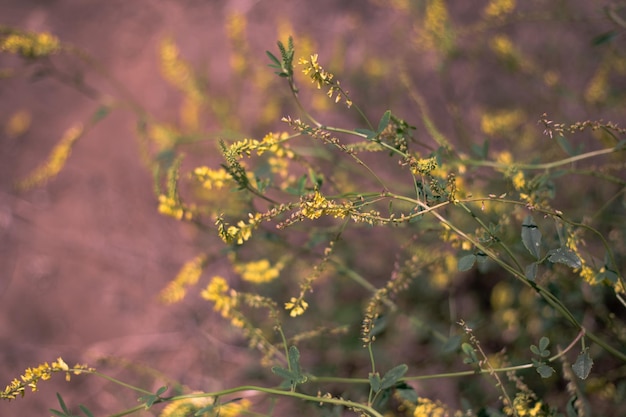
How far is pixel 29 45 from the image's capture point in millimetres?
1779

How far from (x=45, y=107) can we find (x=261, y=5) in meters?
1.45

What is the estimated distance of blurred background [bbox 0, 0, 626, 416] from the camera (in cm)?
252

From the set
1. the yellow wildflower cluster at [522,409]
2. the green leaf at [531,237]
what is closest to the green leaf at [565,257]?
the green leaf at [531,237]

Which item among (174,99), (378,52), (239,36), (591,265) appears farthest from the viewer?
(174,99)

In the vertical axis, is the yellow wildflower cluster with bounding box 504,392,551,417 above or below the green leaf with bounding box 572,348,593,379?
below

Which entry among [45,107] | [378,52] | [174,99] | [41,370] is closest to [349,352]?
[41,370]

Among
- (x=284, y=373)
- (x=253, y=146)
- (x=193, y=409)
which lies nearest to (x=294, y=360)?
(x=284, y=373)

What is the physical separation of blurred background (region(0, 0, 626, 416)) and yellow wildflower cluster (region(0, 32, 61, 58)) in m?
0.47

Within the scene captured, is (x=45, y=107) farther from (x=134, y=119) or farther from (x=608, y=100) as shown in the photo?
(x=608, y=100)

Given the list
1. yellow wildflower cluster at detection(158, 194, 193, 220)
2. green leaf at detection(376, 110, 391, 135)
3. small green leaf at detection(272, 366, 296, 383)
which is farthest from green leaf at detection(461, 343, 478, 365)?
yellow wildflower cluster at detection(158, 194, 193, 220)

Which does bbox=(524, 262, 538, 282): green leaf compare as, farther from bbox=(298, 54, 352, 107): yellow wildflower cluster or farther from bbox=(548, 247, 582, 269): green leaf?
bbox=(298, 54, 352, 107): yellow wildflower cluster

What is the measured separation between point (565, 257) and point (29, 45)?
1.59 meters

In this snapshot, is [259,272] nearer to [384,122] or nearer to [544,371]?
[384,122]

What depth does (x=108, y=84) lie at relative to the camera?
11.7 feet
